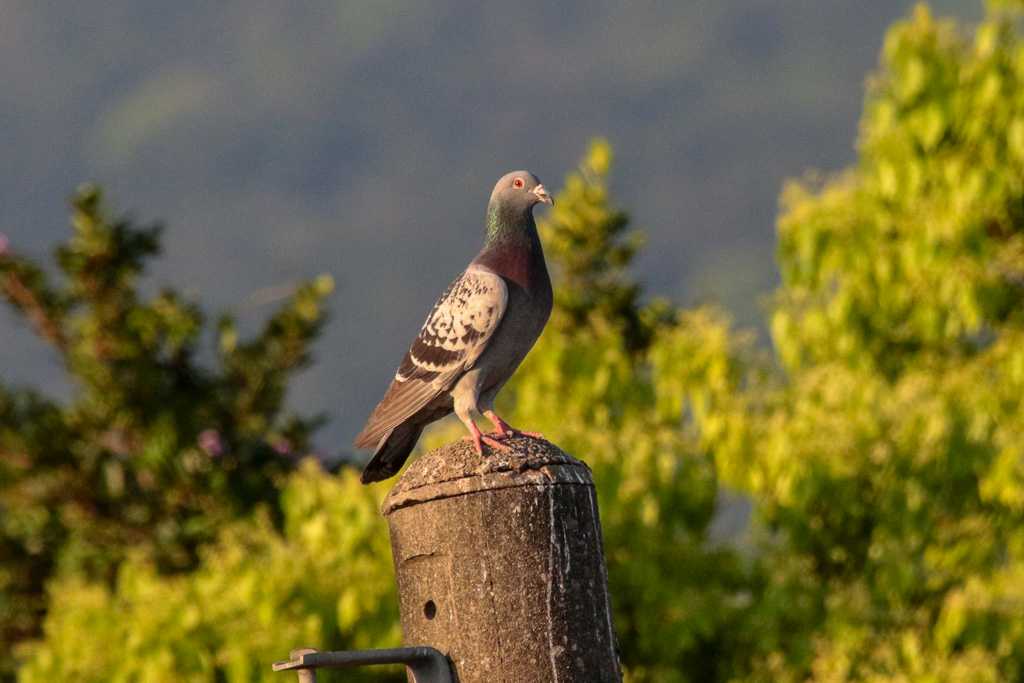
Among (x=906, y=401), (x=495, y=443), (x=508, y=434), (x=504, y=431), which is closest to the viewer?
(x=495, y=443)

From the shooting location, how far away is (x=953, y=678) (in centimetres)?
1292

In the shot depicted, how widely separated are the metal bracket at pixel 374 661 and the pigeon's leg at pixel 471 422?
0.57m

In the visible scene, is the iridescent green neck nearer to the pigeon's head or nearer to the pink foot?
the pigeon's head

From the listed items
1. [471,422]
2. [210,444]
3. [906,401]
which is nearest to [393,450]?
[471,422]

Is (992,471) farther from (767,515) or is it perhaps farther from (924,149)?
(924,149)

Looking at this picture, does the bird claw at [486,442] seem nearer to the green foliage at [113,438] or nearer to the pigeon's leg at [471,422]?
the pigeon's leg at [471,422]

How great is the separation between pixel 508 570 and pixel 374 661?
43cm

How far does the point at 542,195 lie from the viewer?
5.68m

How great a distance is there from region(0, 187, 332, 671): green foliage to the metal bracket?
41.7 feet

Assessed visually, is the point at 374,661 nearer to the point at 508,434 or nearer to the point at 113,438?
the point at 508,434

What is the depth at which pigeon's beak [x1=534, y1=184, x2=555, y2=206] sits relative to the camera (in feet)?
18.6

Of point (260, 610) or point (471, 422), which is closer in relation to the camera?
point (471, 422)

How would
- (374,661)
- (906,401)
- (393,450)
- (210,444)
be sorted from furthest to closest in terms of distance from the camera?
(210,444)
(906,401)
(393,450)
(374,661)

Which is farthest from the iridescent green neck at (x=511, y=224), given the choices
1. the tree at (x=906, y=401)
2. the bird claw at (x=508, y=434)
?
the tree at (x=906, y=401)
